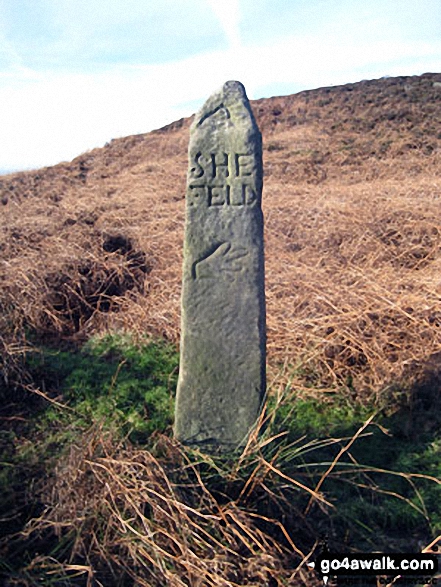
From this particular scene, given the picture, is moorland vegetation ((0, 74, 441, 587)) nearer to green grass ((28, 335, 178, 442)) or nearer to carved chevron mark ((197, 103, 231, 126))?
green grass ((28, 335, 178, 442))

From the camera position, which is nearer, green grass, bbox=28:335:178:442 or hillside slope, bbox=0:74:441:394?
green grass, bbox=28:335:178:442

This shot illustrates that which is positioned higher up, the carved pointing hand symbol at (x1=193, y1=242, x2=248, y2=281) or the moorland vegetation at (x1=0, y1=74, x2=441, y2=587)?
the carved pointing hand symbol at (x1=193, y1=242, x2=248, y2=281)

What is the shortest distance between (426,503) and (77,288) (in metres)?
3.84

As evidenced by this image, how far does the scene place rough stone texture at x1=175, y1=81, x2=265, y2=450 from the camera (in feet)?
9.21

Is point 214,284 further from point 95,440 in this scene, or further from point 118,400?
point 118,400

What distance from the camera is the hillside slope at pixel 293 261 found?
4051mm

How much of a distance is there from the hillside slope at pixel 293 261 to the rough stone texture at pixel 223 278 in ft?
3.54

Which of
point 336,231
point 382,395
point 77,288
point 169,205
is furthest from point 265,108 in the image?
point 382,395

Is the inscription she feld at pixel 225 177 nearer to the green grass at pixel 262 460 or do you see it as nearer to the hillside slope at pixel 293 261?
the green grass at pixel 262 460

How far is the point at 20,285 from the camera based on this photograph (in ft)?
17.1

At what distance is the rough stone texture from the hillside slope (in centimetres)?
108

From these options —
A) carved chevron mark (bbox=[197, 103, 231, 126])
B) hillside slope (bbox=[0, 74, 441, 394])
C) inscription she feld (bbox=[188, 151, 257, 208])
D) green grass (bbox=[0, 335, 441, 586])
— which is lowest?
green grass (bbox=[0, 335, 441, 586])

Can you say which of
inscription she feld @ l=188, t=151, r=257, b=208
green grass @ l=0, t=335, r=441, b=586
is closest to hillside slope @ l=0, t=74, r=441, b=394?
green grass @ l=0, t=335, r=441, b=586

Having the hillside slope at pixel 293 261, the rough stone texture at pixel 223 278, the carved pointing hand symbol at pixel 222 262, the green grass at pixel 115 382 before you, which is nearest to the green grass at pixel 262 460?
the green grass at pixel 115 382
